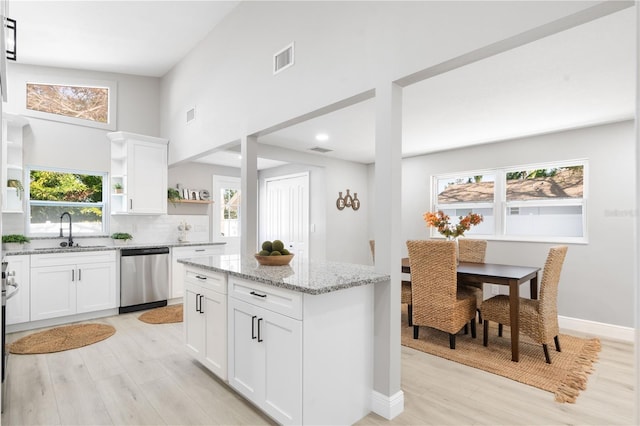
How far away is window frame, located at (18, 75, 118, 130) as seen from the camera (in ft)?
14.5

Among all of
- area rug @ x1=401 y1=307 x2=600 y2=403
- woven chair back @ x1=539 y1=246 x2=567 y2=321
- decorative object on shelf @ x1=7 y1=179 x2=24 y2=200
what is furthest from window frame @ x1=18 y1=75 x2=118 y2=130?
woven chair back @ x1=539 y1=246 x2=567 y2=321

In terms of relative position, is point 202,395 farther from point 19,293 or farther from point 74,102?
point 74,102

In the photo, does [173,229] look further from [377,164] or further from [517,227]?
[517,227]

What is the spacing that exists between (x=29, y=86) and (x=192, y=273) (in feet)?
A: 12.5

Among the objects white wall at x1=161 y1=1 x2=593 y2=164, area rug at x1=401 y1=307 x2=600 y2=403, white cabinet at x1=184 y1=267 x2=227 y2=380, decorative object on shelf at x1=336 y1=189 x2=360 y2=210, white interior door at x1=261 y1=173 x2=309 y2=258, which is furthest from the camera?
white interior door at x1=261 y1=173 x2=309 y2=258

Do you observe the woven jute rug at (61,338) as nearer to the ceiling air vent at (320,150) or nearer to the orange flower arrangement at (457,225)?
the ceiling air vent at (320,150)

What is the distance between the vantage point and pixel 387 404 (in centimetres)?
217

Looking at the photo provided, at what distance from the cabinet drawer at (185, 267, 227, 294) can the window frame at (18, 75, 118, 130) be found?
3.29 metres

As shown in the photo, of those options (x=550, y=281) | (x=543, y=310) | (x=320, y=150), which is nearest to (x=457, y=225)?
(x=550, y=281)

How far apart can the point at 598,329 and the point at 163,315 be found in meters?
5.16

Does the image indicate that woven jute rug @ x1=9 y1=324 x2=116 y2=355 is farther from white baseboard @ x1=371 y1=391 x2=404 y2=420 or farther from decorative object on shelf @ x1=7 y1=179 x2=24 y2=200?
white baseboard @ x1=371 y1=391 x2=404 y2=420

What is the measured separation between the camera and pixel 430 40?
78.3 inches

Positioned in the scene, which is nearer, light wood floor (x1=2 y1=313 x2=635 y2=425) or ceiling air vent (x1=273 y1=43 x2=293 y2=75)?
light wood floor (x1=2 y1=313 x2=635 y2=425)

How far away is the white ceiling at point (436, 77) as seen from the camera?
2.42 metres
